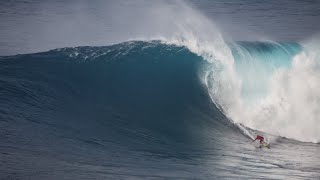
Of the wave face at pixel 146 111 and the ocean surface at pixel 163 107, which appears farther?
the ocean surface at pixel 163 107

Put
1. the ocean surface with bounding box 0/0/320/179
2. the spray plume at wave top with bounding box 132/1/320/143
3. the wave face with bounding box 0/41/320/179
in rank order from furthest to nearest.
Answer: the spray plume at wave top with bounding box 132/1/320/143 < the ocean surface with bounding box 0/0/320/179 < the wave face with bounding box 0/41/320/179

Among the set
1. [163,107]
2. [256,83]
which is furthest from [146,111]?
[256,83]

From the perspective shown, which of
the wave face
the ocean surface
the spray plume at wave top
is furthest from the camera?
the spray plume at wave top

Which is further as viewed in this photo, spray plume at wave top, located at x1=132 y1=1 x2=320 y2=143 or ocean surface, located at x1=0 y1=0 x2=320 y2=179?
spray plume at wave top, located at x1=132 y1=1 x2=320 y2=143

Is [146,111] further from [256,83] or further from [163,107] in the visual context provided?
[256,83]

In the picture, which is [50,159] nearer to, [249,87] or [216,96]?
[216,96]

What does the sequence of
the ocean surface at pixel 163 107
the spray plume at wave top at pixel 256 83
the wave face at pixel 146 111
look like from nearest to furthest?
1. the wave face at pixel 146 111
2. the ocean surface at pixel 163 107
3. the spray plume at wave top at pixel 256 83
